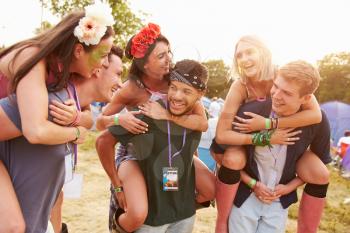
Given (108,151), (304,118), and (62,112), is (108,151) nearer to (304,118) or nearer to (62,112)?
(62,112)

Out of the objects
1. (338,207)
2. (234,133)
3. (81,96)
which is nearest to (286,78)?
(234,133)

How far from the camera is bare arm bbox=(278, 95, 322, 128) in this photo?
246cm

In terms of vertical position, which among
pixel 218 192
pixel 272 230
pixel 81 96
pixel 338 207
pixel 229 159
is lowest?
pixel 338 207

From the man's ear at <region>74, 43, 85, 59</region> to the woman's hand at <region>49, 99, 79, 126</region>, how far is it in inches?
11.1

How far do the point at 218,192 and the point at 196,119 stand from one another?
568 mm

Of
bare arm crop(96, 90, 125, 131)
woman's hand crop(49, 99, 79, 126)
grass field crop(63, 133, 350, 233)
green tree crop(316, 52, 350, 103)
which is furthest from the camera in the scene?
green tree crop(316, 52, 350, 103)

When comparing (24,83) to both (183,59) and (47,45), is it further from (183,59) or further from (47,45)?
(183,59)

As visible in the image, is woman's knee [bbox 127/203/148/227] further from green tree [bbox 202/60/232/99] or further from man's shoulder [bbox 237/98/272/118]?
green tree [bbox 202/60/232/99]

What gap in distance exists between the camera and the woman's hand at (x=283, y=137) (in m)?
2.50

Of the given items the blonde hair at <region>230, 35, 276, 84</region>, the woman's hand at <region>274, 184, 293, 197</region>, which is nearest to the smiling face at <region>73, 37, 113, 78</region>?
the blonde hair at <region>230, 35, 276, 84</region>

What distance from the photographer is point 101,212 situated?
4.60 meters

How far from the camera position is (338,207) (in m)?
5.76

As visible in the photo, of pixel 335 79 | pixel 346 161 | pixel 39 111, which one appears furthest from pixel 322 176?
pixel 335 79

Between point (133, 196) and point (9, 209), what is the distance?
835 millimetres
